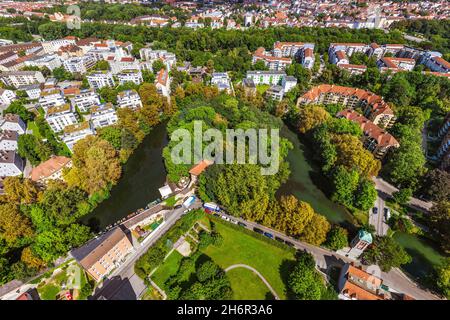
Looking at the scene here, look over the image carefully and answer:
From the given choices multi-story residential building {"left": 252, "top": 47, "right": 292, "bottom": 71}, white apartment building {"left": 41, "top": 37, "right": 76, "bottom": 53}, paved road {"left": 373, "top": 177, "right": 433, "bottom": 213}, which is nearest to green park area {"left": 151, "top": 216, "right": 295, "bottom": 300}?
paved road {"left": 373, "top": 177, "right": 433, "bottom": 213}

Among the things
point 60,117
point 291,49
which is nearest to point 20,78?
point 60,117

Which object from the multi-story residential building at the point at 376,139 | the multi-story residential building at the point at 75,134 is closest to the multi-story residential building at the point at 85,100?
the multi-story residential building at the point at 75,134

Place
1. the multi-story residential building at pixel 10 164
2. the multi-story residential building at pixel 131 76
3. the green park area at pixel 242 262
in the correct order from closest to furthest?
the green park area at pixel 242 262 → the multi-story residential building at pixel 10 164 → the multi-story residential building at pixel 131 76

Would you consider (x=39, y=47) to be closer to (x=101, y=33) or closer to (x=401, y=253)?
(x=101, y=33)

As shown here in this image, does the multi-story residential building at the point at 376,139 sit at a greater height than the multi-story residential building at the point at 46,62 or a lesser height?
lesser

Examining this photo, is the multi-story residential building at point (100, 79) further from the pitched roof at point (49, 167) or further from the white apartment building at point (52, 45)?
the white apartment building at point (52, 45)

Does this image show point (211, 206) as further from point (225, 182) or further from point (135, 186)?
point (135, 186)
